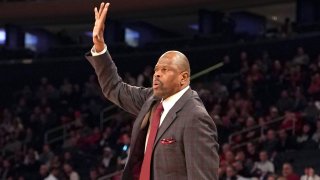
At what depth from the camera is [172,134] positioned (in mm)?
3277

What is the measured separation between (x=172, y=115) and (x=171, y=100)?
0.29 feet

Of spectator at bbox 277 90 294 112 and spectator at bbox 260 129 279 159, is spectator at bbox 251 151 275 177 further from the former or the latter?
spectator at bbox 277 90 294 112

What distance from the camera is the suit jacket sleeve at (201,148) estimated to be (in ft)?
10.5

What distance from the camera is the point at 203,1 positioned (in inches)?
779

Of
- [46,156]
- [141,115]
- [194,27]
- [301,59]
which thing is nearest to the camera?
[141,115]

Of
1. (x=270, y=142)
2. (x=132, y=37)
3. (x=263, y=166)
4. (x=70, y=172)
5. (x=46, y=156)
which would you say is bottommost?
(x=46, y=156)

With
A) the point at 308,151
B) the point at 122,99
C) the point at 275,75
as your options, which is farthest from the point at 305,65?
the point at 122,99

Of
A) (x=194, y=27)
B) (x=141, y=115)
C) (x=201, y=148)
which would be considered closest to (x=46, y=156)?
(x=194, y=27)

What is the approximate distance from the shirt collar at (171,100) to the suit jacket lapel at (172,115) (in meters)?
0.02

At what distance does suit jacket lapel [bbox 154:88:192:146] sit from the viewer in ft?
10.8

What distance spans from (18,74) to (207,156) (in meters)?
18.7

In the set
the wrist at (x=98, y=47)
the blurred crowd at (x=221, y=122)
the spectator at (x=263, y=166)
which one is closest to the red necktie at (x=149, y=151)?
the wrist at (x=98, y=47)

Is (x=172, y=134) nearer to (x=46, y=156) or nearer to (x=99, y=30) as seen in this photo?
(x=99, y=30)

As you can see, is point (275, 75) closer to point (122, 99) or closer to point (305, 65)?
point (305, 65)
